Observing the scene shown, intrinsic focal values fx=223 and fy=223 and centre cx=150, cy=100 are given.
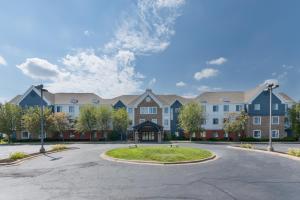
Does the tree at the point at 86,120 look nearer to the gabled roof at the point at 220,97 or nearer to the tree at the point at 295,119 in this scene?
the gabled roof at the point at 220,97

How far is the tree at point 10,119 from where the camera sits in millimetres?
44656

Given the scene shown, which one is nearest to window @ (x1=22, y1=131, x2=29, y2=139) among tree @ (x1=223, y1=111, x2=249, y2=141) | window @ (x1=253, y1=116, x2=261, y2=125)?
tree @ (x1=223, y1=111, x2=249, y2=141)

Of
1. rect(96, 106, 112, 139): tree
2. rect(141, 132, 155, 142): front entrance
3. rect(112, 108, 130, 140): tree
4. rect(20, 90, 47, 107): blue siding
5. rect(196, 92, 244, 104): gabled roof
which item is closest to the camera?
rect(112, 108, 130, 140): tree

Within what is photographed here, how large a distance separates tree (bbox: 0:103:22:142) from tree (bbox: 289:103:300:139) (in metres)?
56.5

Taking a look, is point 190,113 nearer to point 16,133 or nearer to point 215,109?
point 215,109

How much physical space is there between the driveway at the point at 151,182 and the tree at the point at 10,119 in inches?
1436

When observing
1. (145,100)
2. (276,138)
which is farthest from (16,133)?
(276,138)

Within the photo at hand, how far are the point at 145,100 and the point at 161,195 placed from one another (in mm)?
42602

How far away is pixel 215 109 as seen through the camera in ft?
169

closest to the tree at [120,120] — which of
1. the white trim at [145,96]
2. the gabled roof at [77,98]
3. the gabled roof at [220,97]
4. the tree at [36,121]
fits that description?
the white trim at [145,96]

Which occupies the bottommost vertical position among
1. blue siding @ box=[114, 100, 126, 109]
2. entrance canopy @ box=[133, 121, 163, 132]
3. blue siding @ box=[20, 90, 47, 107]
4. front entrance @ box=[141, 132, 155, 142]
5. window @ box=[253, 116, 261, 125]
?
front entrance @ box=[141, 132, 155, 142]

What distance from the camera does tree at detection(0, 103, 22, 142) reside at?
4466 centimetres

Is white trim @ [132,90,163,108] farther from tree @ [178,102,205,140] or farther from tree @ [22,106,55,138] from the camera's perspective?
tree @ [22,106,55,138]

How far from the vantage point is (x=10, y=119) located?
45.5 m
